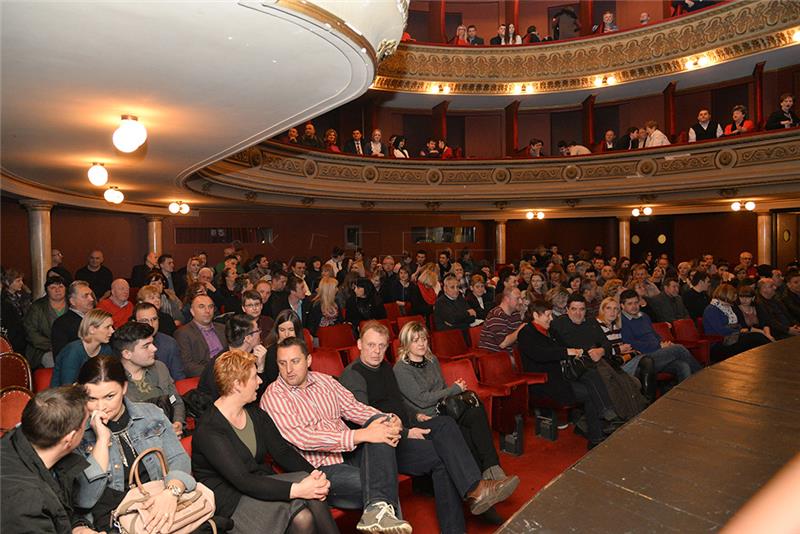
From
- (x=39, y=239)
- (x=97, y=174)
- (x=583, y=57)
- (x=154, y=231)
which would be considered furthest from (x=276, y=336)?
(x=583, y=57)

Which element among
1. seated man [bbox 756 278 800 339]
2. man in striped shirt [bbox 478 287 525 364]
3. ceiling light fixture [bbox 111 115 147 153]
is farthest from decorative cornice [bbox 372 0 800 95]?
ceiling light fixture [bbox 111 115 147 153]

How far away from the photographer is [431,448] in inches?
142

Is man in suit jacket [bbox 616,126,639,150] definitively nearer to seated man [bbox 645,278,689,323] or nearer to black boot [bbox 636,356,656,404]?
seated man [bbox 645,278,689,323]

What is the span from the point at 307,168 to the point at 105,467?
35.8 feet

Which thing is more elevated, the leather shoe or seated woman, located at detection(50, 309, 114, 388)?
seated woman, located at detection(50, 309, 114, 388)

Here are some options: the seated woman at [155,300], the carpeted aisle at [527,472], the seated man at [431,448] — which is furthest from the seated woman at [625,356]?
the seated woman at [155,300]

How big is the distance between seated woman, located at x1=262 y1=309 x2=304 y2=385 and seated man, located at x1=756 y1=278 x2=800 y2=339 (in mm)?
5913

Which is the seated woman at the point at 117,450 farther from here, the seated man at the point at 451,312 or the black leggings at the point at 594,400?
the seated man at the point at 451,312

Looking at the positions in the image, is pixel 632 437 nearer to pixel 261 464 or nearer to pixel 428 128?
pixel 261 464

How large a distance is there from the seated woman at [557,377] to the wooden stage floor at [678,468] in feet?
7.11

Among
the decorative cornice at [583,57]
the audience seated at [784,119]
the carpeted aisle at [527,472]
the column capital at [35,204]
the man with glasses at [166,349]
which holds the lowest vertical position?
the carpeted aisle at [527,472]

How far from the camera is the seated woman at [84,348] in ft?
12.8

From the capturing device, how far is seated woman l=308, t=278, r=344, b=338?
22.1 ft

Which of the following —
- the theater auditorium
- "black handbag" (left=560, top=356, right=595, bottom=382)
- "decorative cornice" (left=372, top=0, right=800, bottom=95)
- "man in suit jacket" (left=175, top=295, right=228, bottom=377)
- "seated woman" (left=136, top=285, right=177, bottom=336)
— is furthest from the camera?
"decorative cornice" (left=372, top=0, right=800, bottom=95)
